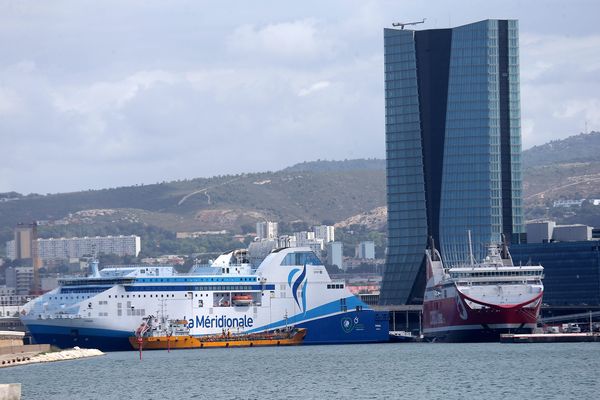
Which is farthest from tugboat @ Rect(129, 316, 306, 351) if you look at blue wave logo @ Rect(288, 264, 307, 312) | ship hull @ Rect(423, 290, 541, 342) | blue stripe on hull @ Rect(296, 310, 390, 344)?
ship hull @ Rect(423, 290, 541, 342)

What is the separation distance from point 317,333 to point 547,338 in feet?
75.5

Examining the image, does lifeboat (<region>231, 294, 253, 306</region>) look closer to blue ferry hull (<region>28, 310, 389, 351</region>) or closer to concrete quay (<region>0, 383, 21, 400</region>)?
blue ferry hull (<region>28, 310, 389, 351</region>)

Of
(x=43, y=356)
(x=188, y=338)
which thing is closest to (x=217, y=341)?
(x=188, y=338)

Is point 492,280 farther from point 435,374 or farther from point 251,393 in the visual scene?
point 251,393

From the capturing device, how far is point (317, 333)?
16325 centimetres

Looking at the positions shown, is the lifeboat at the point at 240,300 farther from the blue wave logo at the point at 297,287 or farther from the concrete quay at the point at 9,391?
the concrete quay at the point at 9,391

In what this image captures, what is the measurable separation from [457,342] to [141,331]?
2993cm

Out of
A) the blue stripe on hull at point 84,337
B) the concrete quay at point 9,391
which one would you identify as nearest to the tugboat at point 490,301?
the blue stripe on hull at point 84,337

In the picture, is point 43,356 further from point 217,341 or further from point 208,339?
point 217,341

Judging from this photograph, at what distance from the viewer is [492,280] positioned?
156 metres

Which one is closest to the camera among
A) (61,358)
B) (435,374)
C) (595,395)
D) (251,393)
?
(595,395)

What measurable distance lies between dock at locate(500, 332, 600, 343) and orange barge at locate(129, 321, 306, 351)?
2049 centimetres

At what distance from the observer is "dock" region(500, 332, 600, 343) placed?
15212 centimetres

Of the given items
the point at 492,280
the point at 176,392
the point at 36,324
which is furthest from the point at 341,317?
the point at 176,392
